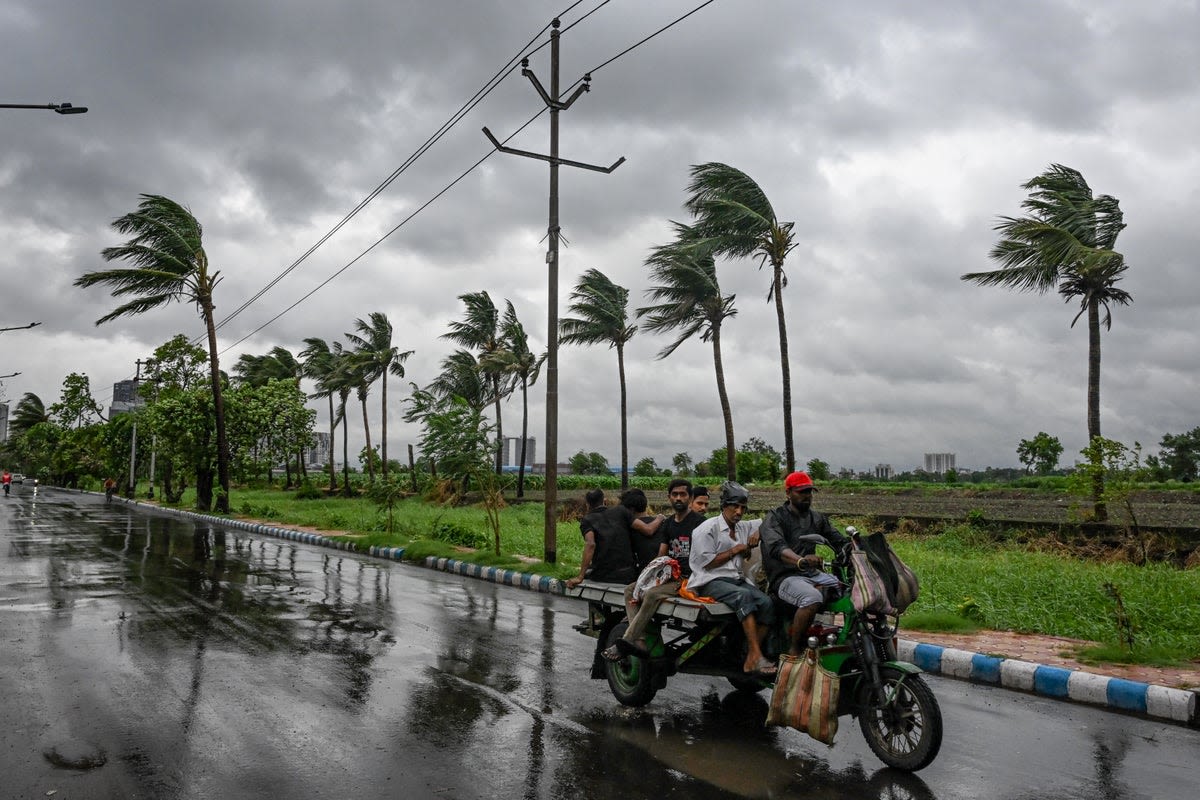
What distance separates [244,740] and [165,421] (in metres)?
35.7

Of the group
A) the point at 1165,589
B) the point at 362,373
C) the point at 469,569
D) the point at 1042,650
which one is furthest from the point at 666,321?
the point at 362,373

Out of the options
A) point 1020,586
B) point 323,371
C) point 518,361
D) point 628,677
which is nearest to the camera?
point 628,677

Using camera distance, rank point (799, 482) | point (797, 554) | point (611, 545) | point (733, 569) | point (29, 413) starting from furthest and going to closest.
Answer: point (29, 413), point (611, 545), point (733, 569), point (799, 482), point (797, 554)

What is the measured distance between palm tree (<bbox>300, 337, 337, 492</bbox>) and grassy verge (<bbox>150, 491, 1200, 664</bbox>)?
3634 centimetres

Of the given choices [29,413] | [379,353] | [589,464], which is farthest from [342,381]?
[29,413]

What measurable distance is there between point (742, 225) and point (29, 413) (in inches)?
4013

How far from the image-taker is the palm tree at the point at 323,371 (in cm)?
5612

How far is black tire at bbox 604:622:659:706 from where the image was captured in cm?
629

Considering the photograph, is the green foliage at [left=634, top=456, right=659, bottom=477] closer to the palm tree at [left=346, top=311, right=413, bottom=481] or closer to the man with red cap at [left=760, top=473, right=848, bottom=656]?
the palm tree at [left=346, top=311, right=413, bottom=481]

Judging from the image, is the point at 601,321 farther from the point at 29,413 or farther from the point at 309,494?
the point at 29,413

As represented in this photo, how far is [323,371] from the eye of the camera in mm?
59312

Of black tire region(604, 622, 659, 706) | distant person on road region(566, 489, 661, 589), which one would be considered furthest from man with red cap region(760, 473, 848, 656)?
distant person on road region(566, 489, 661, 589)

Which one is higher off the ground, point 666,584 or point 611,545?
point 611,545

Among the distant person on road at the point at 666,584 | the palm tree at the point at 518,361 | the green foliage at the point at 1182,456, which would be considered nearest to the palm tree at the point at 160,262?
the palm tree at the point at 518,361
